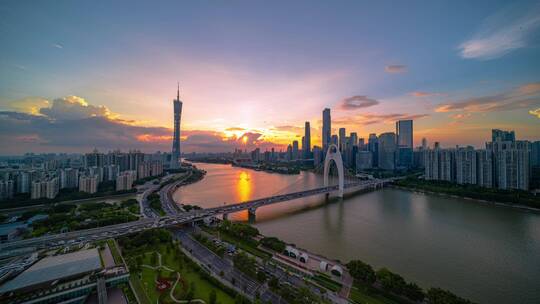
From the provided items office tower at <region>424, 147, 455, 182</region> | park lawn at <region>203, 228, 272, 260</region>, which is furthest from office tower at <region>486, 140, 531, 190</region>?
park lawn at <region>203, 228, 272, 260</region>

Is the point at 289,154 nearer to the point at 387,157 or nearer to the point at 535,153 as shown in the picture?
the point at 387,157

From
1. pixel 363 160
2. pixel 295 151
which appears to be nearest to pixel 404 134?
pixel 363 160

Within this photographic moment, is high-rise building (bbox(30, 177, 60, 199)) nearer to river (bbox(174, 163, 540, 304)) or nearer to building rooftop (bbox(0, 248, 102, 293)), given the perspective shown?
river (bbox(174, 163, 540, 304))

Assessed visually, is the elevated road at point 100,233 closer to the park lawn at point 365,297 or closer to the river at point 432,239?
the river at point 432,239

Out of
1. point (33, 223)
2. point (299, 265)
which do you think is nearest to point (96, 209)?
point (33, 223)

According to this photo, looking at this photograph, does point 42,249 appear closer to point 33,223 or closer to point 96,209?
point 33,223

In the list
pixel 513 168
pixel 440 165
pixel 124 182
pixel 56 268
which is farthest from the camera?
pixel 440 165
